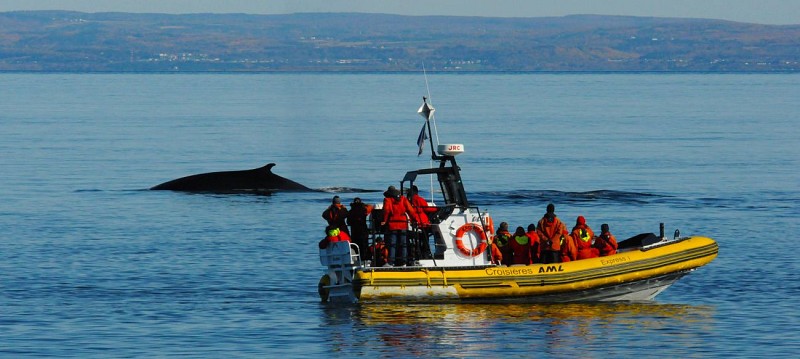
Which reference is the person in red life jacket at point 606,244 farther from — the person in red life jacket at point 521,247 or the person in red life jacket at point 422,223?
the person in red life jacket at point 422,223

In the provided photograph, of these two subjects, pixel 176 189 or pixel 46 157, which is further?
pixel 46 157

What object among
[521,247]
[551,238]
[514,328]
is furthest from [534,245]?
[514,328]

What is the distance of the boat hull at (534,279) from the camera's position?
2809 centimetres

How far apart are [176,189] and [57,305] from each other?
23551 millimetres

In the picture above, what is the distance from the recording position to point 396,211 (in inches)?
1102

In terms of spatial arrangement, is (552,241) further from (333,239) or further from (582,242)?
(333,239)

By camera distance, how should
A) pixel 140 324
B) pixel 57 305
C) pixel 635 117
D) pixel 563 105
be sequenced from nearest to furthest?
pixel 140 324, pixel 57 305, pixel 635 117, pixel 563 105

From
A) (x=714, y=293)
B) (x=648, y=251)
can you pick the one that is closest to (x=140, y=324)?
(x=648, y=251)

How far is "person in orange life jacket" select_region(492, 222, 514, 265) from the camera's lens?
1141 inches

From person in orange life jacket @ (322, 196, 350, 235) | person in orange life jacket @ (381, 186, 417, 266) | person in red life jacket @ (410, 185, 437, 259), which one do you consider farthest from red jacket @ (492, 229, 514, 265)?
person in orange life jacket @ (322, 196, 350, 235)

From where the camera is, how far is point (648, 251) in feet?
95.8

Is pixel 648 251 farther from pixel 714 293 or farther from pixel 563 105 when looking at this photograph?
pixel 563 105

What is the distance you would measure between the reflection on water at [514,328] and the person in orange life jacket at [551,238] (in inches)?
37.5

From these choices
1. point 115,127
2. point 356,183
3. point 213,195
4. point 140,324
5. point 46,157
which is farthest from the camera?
point 115,127
